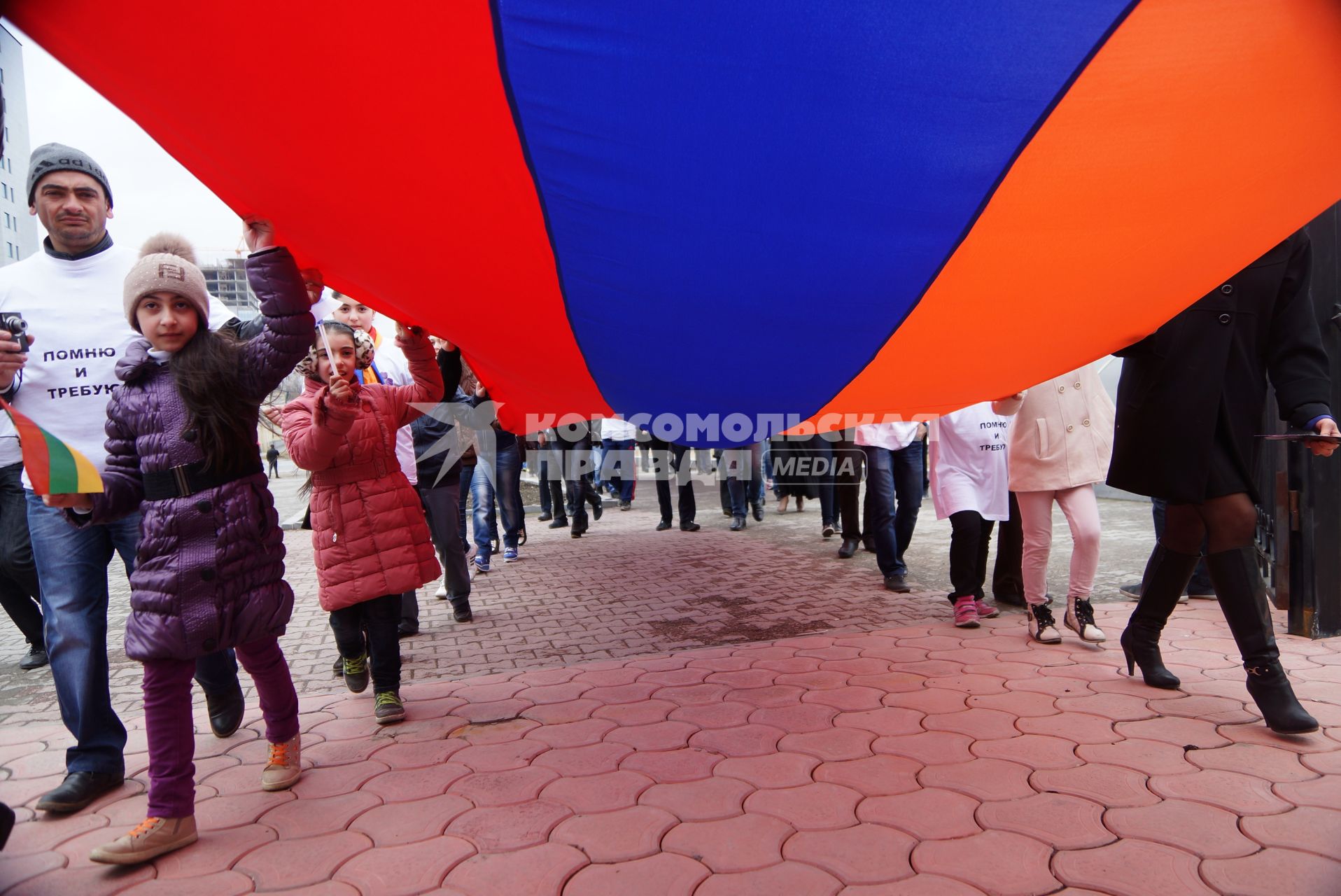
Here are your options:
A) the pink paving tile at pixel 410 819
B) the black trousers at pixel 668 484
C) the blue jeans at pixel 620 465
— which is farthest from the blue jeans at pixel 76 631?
the blue jeans at pixel 620 465

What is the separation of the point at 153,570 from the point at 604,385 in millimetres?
1840

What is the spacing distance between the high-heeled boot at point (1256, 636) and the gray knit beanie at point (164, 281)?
343 centimetres

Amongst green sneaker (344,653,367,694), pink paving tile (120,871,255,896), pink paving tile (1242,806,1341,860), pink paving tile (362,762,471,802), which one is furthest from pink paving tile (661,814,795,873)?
green sneaker (344,653,367,694)

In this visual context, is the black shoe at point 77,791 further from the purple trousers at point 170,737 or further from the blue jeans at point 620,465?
the blue jeans at point 620,465

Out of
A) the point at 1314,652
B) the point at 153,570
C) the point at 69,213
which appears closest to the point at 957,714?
the point at 1314,652

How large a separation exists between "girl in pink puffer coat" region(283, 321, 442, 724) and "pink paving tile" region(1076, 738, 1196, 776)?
239cm

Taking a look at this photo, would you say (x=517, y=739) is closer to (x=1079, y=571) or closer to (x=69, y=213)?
(x=69, y=213)

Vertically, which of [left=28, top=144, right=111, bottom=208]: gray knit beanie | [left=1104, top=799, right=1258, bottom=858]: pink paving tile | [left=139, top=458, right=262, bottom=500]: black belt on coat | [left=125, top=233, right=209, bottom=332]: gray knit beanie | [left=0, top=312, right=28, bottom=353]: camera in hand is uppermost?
[left=28, top=144, right=111, bottom=208]: gray knit beanie

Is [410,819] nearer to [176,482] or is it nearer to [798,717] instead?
[176,482]

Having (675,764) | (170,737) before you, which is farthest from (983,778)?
(170,737)

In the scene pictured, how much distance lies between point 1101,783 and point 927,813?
558 millimetres

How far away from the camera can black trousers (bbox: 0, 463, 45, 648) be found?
3375 millimetres

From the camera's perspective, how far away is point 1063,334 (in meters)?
2.82

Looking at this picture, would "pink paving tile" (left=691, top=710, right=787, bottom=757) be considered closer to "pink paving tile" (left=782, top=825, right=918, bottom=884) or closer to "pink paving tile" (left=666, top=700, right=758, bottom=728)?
"pink paving tile" (left=666, top=700, right=758, bottom=728)
